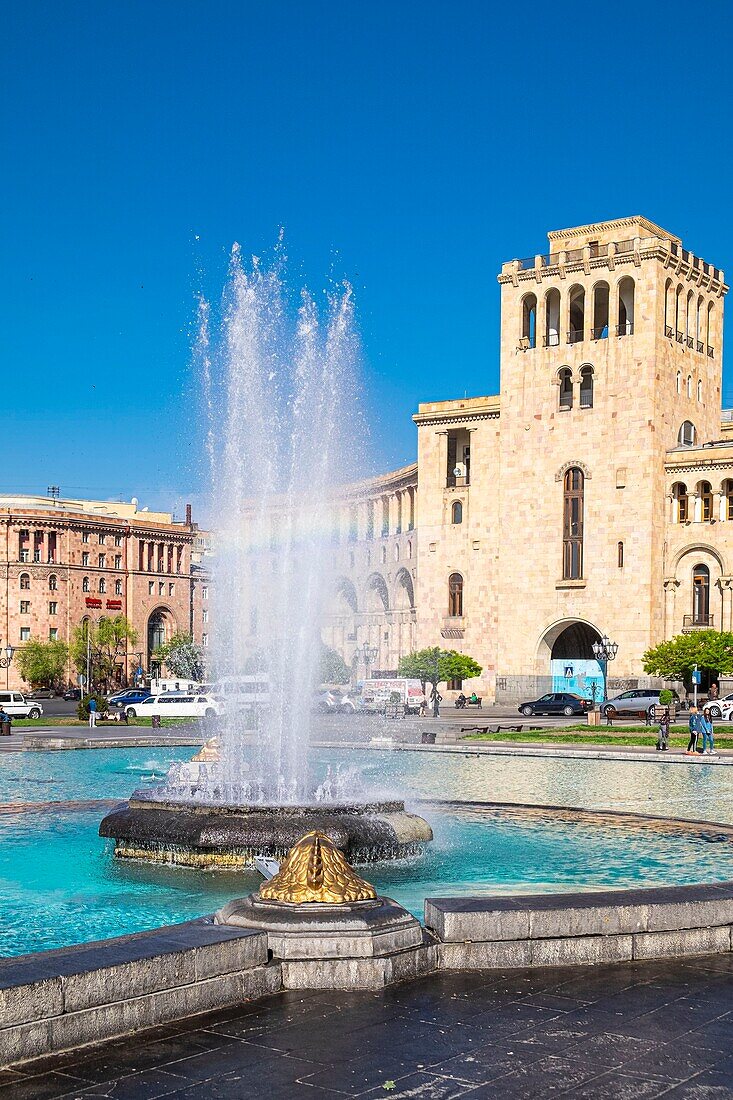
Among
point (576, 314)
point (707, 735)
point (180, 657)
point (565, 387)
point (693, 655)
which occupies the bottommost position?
point (707, 735)

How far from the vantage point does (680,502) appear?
57094 millimetres

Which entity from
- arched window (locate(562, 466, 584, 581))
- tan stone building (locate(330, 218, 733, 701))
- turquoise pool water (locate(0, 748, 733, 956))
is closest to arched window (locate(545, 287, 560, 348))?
tan stone building (locate(330, 218, 733, 701))

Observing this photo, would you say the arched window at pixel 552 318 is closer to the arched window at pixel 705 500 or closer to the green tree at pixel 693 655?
the arched window at pixel 705 500

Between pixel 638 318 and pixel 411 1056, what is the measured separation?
5439cm

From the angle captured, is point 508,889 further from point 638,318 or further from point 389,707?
point 638,318

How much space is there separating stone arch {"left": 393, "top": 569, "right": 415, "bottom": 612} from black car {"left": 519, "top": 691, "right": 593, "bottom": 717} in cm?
2534

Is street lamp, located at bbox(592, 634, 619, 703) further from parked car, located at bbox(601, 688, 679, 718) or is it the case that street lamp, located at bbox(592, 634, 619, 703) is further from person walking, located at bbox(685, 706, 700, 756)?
person walking, located at bbox(685, 706, 700, 756)

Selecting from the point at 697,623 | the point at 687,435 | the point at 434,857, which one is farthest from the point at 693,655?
the point at 434,857

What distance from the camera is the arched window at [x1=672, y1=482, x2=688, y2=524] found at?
186 feet

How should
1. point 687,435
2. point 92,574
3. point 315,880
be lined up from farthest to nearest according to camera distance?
point 92,574 → point 687,435 → point 315,880

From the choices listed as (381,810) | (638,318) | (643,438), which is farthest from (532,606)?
(381,810)

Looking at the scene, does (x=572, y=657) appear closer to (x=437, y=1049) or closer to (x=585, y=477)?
(x=585, y=477)

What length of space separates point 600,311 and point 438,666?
19.5 m

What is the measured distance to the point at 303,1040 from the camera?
5977 mm
